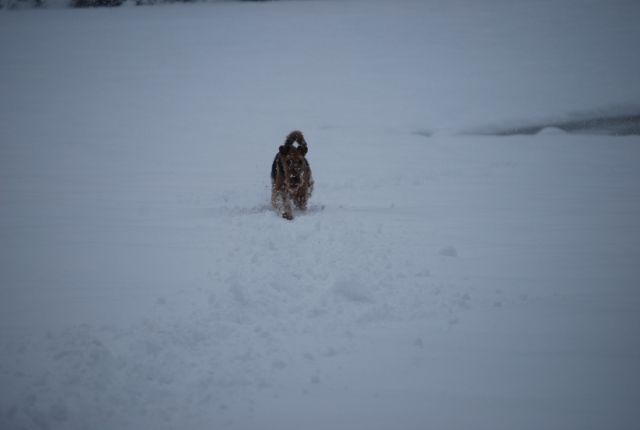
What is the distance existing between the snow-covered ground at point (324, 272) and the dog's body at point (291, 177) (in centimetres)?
47

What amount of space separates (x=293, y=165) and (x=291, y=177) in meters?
0.19

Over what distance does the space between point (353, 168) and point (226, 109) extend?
8337mm

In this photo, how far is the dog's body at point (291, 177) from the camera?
22.7 ft

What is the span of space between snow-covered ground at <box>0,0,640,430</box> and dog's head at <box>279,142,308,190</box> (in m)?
0.61

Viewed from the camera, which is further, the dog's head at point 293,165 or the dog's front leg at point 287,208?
the dog's head at point 293,165

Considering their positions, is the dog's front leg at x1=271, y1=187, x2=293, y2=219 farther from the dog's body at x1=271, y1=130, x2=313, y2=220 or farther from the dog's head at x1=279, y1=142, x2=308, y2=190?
the dog's head at x1=279, y1=142, x2=308, y2=190

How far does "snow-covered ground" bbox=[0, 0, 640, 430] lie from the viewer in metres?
3.33

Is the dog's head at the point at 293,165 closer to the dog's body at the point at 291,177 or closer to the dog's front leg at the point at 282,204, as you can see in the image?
the dog's body at the point at 291,177

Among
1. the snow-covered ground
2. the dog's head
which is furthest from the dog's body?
the snow-covered ground

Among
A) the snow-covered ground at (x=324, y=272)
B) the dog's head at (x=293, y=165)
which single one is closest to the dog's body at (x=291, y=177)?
the dog's head at (x=293, y=165)

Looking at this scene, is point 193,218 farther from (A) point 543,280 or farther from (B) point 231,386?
(A) point 543,280

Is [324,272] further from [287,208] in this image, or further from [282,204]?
[282,204]

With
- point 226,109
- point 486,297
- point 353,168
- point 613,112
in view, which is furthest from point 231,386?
point 613,112

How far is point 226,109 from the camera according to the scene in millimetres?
17688
